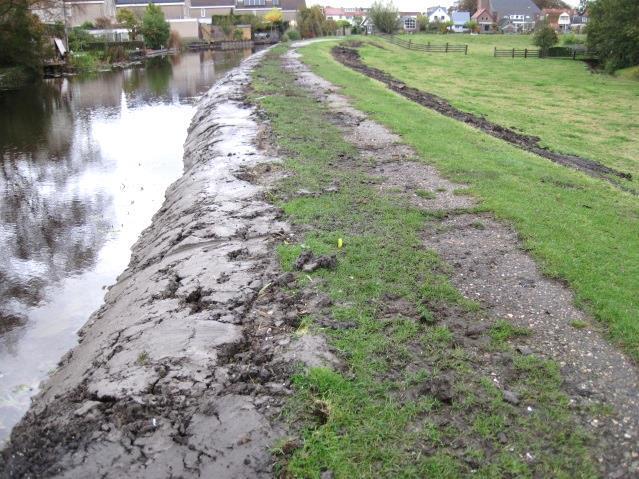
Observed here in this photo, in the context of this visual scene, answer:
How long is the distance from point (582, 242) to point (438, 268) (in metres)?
2.42

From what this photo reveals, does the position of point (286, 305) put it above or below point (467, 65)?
below

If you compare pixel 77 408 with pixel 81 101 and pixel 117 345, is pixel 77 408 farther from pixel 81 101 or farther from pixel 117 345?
pixel 81 101

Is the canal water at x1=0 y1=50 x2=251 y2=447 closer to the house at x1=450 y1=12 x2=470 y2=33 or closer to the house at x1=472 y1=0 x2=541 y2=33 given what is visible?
the house at x1=450 y1=12 x2=470 y2=33

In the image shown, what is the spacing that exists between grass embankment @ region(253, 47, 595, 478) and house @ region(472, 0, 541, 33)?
128225mm

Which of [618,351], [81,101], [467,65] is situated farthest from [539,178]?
[467,65]

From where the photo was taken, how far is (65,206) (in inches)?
568

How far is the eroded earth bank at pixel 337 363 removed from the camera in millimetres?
4824

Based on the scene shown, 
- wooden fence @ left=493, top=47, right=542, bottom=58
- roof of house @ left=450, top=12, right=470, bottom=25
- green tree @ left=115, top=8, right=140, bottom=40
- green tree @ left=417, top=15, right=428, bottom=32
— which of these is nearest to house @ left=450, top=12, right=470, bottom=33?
roof of house @ left=450, top=12, right=470, bottom=25

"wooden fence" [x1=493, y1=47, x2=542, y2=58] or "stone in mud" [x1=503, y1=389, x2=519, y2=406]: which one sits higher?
"wooden fence" [x1=493, y1=47, x2=542, y2=58]

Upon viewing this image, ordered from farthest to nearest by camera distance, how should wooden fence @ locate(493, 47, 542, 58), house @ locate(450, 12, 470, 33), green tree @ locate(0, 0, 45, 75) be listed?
house @ locate(450, 12, 470, 33) < wooden fence @ locate(493, 47, 542, 58) < green tree @ locate(0, 0, 45, 75)

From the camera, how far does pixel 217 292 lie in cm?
766

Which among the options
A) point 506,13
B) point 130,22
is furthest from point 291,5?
point 130,22

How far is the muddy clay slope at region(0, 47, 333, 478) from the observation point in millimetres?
4945

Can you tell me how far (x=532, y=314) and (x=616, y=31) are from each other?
150ft
